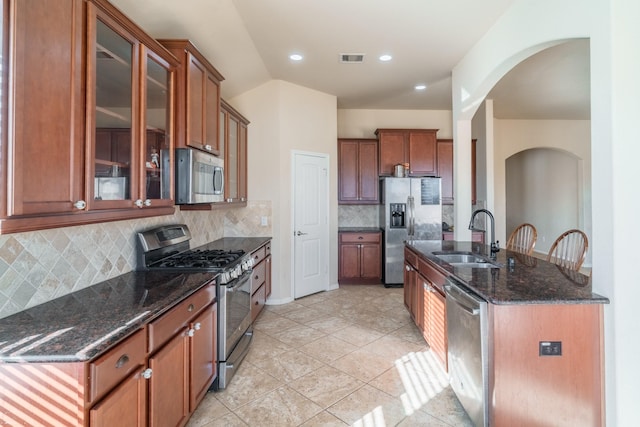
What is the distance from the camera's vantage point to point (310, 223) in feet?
15.5

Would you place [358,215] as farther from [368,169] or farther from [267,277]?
[267,277]

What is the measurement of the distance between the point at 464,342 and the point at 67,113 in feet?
7.62

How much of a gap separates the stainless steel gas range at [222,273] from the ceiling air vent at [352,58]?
250cm

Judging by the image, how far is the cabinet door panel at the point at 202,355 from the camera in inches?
75.7

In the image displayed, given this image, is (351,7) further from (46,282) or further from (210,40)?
(46,282)

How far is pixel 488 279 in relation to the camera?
2037mm

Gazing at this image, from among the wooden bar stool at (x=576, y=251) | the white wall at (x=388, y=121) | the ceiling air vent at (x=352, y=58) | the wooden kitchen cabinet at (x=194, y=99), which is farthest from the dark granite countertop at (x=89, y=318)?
the white wall at (x=388, y=121)

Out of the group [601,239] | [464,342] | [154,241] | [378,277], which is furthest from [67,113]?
[378,277]

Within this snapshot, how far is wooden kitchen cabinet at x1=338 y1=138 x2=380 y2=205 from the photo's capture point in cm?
550

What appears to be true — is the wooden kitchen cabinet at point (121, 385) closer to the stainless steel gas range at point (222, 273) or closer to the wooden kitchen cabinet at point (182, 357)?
the wooden kitchen cabinet at point (182, 357)

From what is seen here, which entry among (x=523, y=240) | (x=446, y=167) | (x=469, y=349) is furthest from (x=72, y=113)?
(x=446, y=167)

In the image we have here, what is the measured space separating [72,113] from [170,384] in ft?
4.46

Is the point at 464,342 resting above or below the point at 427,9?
below

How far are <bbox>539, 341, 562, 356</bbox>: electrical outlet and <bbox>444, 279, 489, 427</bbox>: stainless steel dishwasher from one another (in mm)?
271
